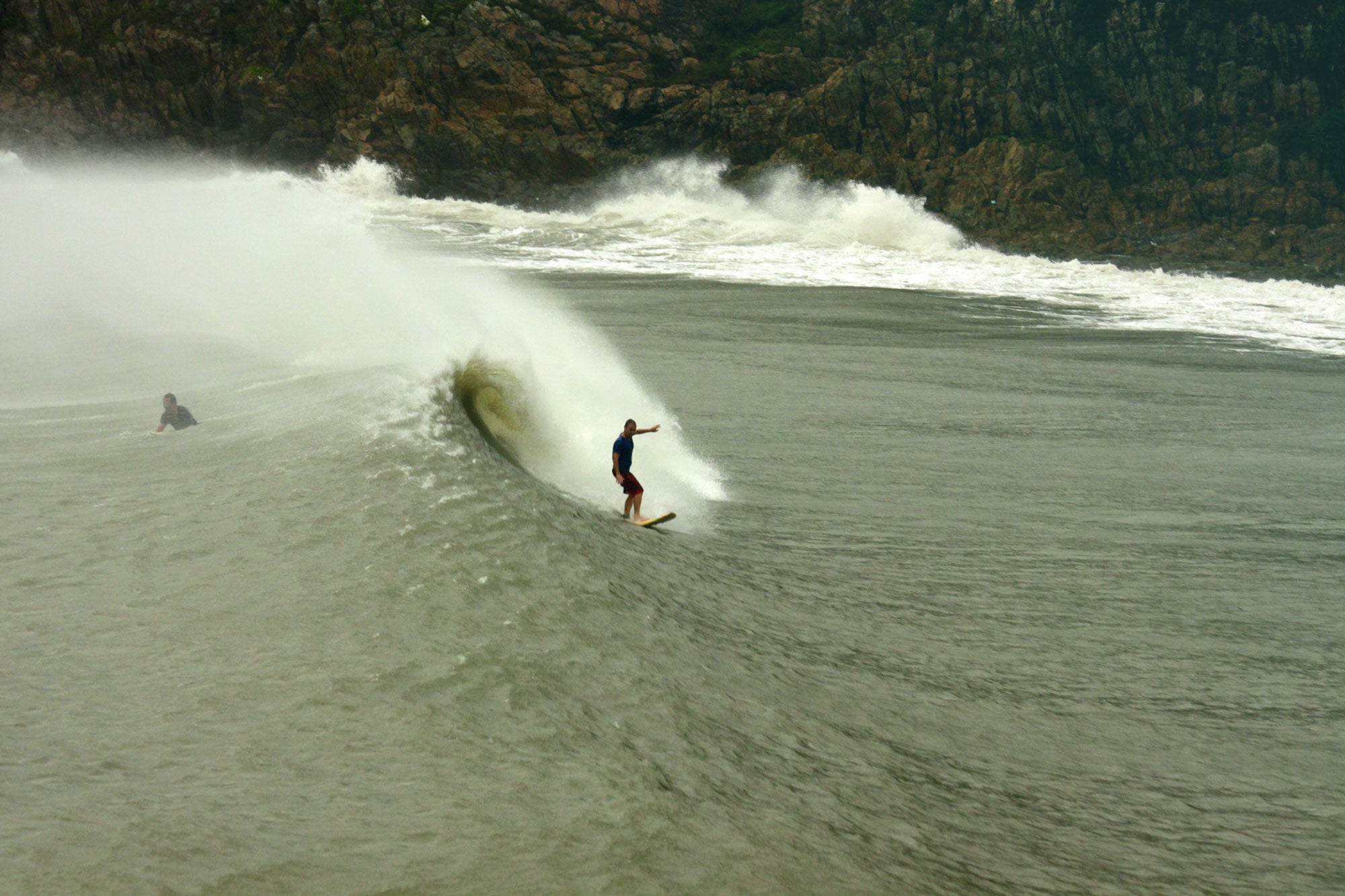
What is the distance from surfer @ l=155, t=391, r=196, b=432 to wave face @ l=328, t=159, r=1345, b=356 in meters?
18.8

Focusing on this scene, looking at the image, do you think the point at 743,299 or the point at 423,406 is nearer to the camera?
Answer: the point at 423,406

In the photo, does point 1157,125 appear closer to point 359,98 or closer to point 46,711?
point 359,98

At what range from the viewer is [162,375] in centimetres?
1464

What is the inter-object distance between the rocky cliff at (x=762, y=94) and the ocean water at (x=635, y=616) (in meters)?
28.7

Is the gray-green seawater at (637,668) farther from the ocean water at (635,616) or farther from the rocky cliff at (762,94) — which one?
the rocky cliff at (762,94)

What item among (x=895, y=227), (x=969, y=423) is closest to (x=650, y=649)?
(x=969, y=423)

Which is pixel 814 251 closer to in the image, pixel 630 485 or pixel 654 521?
pixel 630 485

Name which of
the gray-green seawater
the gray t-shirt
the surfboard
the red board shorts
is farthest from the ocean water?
the red board shorts

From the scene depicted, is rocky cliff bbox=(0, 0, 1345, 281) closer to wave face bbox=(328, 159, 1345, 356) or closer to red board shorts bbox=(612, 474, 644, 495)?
wave face bbox=(328, 159, 1345, 356)

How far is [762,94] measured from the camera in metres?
48.2

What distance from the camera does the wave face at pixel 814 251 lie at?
89.5ft

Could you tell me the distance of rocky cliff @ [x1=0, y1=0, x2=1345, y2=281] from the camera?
4547cm

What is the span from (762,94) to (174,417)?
40.5 metres

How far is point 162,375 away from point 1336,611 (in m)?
12.8
